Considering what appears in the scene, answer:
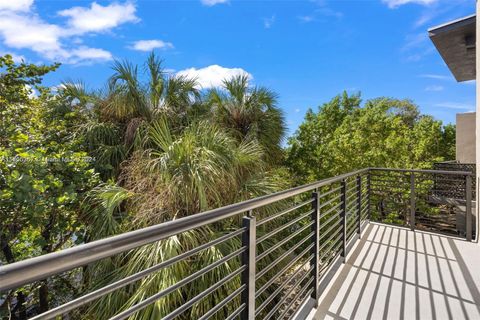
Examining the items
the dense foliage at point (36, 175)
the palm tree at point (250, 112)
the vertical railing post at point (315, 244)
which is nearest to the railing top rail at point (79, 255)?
the vertical railing post at point (315, 244)

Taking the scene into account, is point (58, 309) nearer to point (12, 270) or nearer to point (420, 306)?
point (12, 270)

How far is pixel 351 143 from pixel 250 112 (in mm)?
6400

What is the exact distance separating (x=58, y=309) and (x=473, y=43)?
7.69 m

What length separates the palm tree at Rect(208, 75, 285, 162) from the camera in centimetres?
771

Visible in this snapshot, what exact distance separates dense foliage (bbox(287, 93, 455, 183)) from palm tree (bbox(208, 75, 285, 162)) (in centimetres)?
461

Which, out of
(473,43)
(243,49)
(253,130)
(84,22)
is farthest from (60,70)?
(243,49)

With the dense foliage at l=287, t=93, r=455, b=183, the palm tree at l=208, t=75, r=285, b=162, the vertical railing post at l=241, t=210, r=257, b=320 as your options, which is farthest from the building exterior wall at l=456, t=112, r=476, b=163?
the vertical railing post at l=241, t=210, r=257, b=320

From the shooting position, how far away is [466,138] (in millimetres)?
11180

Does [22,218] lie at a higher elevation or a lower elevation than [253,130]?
lower

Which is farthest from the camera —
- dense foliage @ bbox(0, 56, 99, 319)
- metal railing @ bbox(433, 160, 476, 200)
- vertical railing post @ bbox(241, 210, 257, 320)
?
metal railing @ bbox(433, 160, 476, 200)

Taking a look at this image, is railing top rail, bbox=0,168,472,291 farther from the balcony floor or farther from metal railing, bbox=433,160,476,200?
metal railing, bbox=433,160,476,200

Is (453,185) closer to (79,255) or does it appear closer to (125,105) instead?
(125,105)

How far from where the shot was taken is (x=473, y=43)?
5734mm

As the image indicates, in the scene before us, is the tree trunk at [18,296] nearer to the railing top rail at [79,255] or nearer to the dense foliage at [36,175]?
the dense foliage at [36,175]
